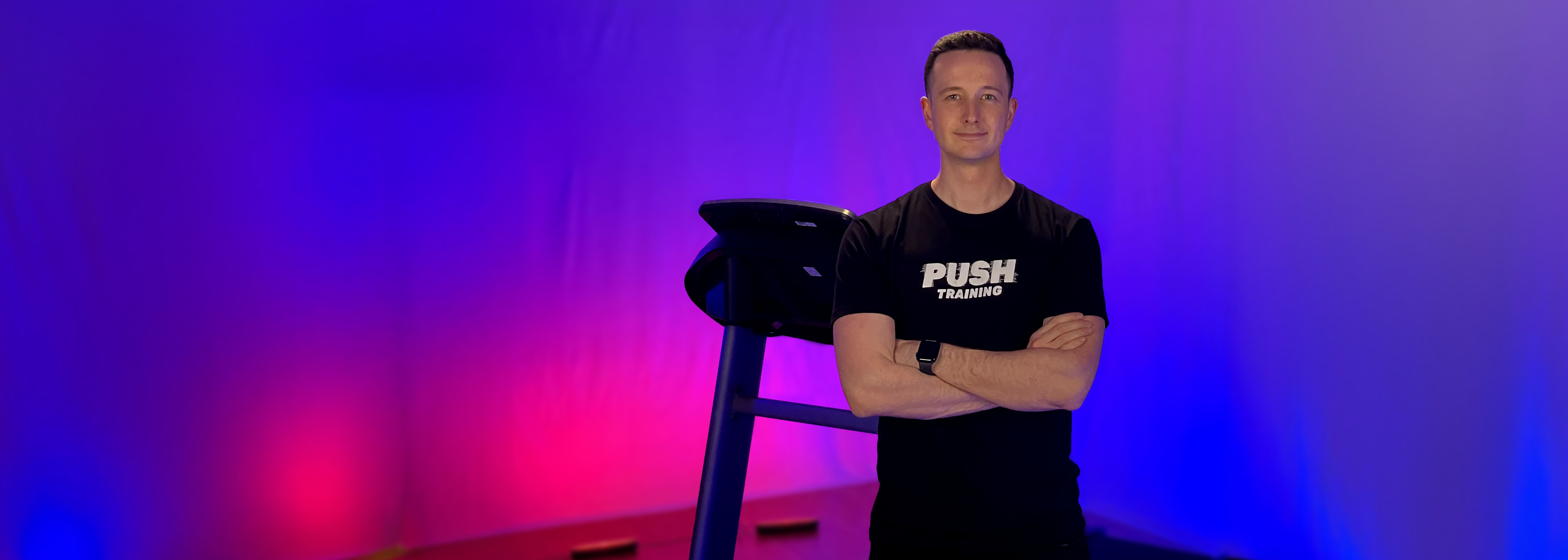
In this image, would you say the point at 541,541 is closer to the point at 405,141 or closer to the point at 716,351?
the point at 716,351

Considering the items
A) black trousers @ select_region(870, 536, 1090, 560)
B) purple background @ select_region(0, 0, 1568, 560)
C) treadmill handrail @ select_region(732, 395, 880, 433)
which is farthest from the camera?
purple background @ select_region(0, 0, 1568, 560)

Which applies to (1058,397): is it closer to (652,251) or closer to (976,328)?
(976,328)

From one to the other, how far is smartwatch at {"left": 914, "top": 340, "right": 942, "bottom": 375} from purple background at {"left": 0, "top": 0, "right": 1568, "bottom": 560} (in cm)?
206

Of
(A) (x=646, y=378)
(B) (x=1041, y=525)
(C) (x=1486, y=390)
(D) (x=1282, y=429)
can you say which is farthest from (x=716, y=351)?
(B) (x=1041, y=525)

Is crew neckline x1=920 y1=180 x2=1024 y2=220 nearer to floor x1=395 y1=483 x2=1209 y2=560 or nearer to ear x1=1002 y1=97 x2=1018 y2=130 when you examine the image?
ear x1=1002 y1=97 x2=1018 y2=130

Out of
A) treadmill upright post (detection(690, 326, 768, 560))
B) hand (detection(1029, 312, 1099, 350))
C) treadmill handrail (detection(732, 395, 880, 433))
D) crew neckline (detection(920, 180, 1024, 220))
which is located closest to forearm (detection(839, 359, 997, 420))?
hand (detection(1029, 312, 1099, 350))

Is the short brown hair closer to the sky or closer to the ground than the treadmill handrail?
closer to the sky

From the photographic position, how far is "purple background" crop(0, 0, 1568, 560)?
292 cm

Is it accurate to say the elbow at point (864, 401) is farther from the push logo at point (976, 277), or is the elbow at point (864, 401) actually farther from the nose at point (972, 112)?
the nose at point (972, 112)

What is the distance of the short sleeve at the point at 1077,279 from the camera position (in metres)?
1.56

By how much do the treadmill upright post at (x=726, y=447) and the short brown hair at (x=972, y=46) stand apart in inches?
40.4

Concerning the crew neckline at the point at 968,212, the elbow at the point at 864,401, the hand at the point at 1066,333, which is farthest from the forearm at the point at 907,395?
the crew neckline at the point at 968,212

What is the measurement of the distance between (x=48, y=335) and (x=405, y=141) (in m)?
1.22

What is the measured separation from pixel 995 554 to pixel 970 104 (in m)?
0.67
